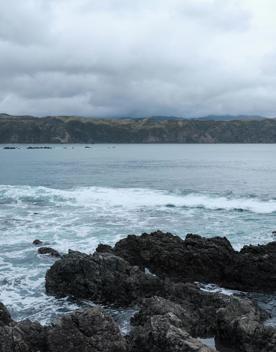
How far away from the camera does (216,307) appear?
1762 cm

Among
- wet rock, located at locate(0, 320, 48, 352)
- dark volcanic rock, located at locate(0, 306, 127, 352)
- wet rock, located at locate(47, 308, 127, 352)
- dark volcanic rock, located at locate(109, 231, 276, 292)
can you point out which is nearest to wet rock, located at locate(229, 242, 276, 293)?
dark volcanic rock, located at locate(109, 231, 276, 292)

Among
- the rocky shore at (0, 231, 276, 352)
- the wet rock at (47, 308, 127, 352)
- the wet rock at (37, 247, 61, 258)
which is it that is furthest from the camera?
the wet rock at (37, 247, 61, 258)

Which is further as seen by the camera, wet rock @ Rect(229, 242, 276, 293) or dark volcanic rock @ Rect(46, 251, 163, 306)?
wet rock @ Rect(229, 242, 276, 293)

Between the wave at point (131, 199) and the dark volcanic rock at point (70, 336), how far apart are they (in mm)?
30067

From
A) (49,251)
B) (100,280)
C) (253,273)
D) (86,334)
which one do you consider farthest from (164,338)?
(49,251)

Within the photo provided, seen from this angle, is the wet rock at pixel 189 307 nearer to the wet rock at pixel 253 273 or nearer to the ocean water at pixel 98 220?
the ocean water at pixel 98 220

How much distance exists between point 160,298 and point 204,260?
728 centimetres

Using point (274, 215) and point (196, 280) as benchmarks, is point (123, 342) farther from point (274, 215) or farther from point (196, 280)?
point (274, 215)

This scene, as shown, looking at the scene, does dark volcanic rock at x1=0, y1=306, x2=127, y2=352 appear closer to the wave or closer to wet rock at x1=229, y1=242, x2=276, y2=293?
wet rock at x1=229, y1=242, x2=276, y2=293

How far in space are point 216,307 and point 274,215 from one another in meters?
24.8

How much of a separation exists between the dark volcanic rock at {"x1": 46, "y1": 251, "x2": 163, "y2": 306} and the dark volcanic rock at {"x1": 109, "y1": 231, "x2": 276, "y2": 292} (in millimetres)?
3119

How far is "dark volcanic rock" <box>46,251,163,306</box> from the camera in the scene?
1980 centimetres

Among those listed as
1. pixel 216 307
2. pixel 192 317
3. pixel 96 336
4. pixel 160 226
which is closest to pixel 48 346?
pixel 96 336

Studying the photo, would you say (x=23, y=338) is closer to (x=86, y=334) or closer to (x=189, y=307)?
(x=86, y=334)
